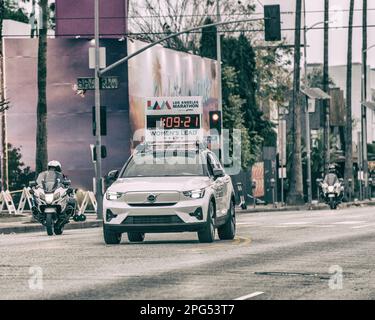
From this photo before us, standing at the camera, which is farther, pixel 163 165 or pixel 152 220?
pixel 163 165

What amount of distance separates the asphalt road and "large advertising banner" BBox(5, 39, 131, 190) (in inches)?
1113

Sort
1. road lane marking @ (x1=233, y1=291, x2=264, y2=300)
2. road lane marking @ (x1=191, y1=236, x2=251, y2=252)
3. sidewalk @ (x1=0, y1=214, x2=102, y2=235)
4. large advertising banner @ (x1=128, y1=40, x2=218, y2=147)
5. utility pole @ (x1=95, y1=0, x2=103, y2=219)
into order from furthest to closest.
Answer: large advertising banner @ (x1=128, y1=40, x2=218, y2=147)
utility pole @ (x1=95, y1=0, x2=103, y2=219)
sidewalk @ (x1=0, y1=214, x2=102, y2=235)
road lane marking @ (x1=191, y1=236, x2=251, y2=252)
road lane marking @ (x1=233, y1=291, x2=264, y2=300)

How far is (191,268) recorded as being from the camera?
59.1 ft

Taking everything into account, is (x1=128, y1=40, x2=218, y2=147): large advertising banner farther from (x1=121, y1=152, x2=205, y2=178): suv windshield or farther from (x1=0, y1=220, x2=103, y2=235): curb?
(x1=121, y1=152, x2=205, y2=178): suv windshield

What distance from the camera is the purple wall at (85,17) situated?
6081cm

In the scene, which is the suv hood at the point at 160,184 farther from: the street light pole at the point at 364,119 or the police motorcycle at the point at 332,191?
the street light pole at the point at 364,119

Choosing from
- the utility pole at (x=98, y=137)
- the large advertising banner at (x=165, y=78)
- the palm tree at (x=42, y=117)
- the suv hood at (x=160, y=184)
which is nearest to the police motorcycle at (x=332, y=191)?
the large advertising banner at (x=165, y=78)

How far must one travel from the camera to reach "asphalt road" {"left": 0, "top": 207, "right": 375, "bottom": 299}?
1478 centimetres

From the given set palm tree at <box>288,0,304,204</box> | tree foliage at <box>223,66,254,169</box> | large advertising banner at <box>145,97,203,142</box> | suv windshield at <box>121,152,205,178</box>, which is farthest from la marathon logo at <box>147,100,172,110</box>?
suv windshield at <box>121,152,205,178</box>

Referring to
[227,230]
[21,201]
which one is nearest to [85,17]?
[21,201]

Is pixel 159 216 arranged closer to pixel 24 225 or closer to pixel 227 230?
pixel 227 230

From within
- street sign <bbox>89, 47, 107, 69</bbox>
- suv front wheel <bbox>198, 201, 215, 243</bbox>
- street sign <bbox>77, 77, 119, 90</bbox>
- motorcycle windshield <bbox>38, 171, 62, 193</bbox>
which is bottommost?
suv front wheel <bbox>198, 201, 215, 243</bbox>

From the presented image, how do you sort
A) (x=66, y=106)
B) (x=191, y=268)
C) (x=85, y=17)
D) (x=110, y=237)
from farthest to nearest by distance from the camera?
(x=85, y=17) < (x=66, y=106) < (x=110, y=237) < (x=191, y=268)

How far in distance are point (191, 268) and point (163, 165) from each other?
22.8 feet
